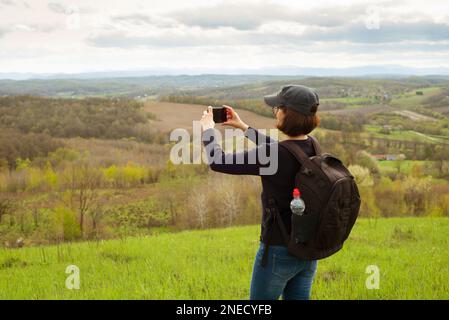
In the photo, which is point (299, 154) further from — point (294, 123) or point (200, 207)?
point (200, 207)

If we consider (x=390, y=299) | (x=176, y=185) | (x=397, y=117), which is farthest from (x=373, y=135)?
(x=390, y=299)

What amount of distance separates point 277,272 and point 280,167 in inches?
30.8

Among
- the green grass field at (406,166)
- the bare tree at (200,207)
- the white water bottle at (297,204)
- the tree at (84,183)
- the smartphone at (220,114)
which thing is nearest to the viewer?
the white water bottle at (297,204)

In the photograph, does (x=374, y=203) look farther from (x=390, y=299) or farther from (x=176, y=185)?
(x=390, y=299)

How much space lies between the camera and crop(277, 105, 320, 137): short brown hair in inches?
120

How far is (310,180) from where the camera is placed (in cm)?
292

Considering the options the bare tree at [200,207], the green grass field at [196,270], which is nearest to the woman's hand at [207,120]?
the green grass field at [196,270]

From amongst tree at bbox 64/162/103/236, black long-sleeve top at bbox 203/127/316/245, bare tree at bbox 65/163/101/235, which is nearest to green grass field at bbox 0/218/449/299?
black long-sleeve top at bbox 203/127/316/245

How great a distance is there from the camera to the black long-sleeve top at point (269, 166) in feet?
9.79

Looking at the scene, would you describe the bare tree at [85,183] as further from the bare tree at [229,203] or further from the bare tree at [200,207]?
the bare tree at [229,203]

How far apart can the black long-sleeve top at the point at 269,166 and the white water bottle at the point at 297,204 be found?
14cm

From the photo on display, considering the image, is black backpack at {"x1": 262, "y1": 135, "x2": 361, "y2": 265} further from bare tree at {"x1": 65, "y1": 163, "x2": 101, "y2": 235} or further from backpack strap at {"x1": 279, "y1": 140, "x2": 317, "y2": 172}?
bare tree at {"x1": 65, "y1": 163, "x2": 101, "y2": 235}

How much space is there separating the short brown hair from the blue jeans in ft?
2.80
